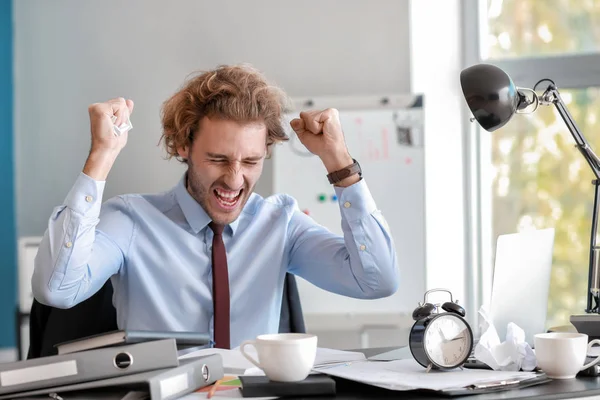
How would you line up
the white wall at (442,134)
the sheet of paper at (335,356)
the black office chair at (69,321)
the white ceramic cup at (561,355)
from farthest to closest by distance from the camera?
the white wall at (442,134) → the black office chair at (69,321) → the sheet of paper at (335,356) → the white ceramic cup at (561,355)

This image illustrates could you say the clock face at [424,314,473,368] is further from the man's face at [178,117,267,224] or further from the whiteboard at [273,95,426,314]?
the whiteboard at [273,95,426,314]

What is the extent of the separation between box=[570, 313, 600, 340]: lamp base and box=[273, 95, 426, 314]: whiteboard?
1.89 m

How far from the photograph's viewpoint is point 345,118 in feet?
11.6

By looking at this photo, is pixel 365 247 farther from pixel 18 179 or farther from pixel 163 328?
pixel 18 179

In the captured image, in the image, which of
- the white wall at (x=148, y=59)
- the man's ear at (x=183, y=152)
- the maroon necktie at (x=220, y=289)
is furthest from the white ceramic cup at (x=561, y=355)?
the white wall at (x=148, y=59)

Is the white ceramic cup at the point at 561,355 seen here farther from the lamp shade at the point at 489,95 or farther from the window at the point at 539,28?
the window at the point at 539,28

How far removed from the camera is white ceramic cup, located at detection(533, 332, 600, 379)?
1.29m

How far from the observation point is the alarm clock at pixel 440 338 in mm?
1330

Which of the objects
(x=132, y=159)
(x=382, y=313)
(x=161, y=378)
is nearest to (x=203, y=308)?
(x=161, y=378)

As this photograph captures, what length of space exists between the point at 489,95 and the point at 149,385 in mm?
851

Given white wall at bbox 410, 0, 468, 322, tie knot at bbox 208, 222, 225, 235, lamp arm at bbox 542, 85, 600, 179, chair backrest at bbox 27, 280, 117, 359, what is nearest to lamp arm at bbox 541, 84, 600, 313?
lamp arm at bbox 542, 85, 600, 179

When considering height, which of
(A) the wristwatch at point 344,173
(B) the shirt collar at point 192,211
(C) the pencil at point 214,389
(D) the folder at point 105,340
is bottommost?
(C) the pencil at point 214,389

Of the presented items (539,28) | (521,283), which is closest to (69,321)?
(521,283)

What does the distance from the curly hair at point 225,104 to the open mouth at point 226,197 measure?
0.17m
